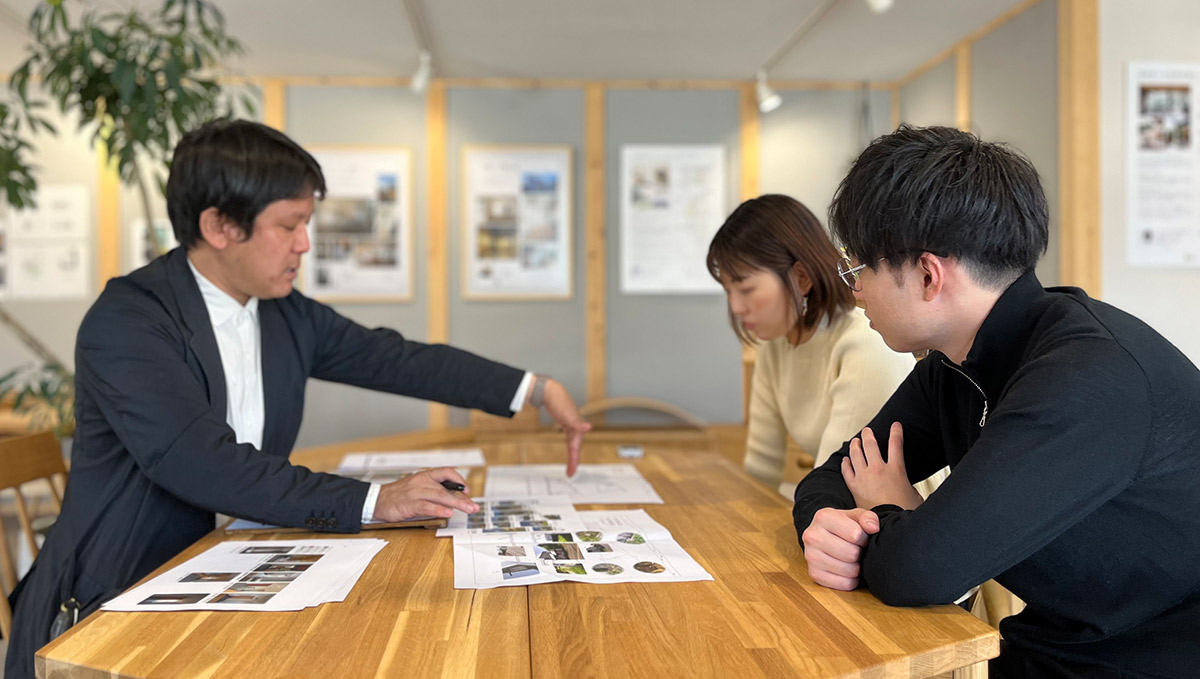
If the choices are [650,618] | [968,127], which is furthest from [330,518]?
[968,127]

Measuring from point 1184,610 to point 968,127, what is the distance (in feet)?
13.0

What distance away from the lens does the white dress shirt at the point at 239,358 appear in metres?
1.97

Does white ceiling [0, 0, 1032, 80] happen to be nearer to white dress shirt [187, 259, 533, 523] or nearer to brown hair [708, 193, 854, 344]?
brown hair [708, 193, 854, 344]

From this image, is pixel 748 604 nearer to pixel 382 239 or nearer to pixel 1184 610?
pixel 1184 610

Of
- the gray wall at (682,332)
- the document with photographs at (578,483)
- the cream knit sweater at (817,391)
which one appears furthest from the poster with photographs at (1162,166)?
the document with photographs at (578,483)

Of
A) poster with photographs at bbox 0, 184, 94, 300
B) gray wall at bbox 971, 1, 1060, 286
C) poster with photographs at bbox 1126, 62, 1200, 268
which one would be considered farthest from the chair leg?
poster with photographs at bbox 0, 184, 94, 300

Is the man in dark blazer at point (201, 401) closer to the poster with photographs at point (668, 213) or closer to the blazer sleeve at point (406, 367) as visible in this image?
the blazer sleeve at point (406, 367)

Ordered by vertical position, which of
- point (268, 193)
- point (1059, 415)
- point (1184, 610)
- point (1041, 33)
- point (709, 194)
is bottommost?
point (1184, 610)

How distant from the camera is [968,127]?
183 inches

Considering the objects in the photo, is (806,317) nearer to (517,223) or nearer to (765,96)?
(765,96)

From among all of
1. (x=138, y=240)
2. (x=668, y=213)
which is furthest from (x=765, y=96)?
(x=138, y=240)

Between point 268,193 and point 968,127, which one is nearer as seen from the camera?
point 268,193

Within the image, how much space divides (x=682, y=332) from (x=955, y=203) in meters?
4.30

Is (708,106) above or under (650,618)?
above
